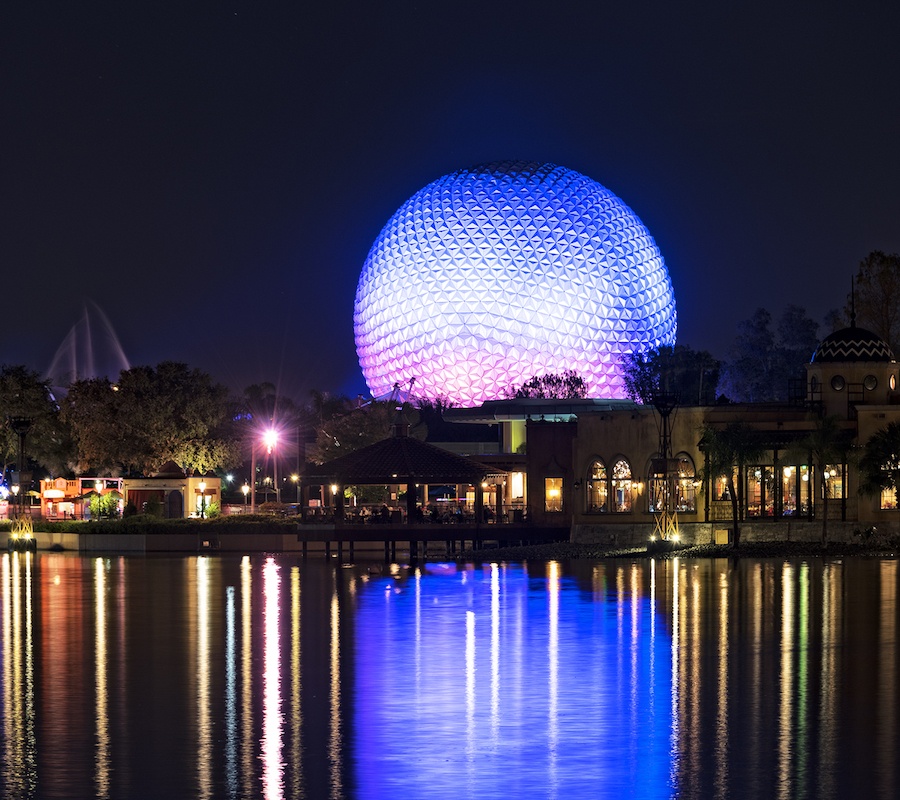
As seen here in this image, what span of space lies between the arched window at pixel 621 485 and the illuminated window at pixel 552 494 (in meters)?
2.20

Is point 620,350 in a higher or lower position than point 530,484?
higher

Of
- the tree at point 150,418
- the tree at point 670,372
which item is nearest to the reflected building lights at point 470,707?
the tree at point 150,418

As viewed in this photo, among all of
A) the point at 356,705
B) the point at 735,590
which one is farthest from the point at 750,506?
the point at 356,705

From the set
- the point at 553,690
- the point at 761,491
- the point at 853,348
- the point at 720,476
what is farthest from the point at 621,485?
the point at 553,690

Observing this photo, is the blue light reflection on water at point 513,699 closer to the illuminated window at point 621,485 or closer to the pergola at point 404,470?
the pergola at point 404,470

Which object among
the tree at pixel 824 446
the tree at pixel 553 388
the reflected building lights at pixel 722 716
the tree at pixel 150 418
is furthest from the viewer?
the tree at pixel 553 388

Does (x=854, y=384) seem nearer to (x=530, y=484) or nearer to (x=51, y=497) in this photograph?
(x=530, y=484)

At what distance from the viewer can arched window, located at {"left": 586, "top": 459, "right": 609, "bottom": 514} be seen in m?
61.5

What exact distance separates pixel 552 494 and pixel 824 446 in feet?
38.8

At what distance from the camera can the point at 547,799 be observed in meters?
15.8

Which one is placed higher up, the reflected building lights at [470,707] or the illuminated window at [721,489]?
the illuminated window at [721,489]

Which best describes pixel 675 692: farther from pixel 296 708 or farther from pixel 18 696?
pixel 18 696

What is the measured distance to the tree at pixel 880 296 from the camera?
78.1m

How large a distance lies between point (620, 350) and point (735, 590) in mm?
53517
